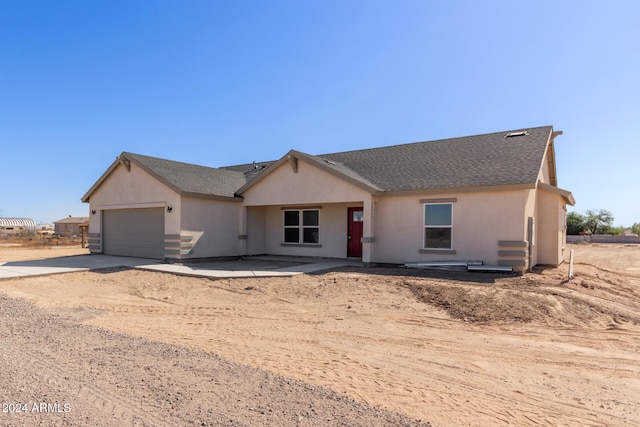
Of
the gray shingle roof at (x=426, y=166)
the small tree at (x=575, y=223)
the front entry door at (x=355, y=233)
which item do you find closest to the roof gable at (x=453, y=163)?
the gray shingle roof at (x=426, y=166)

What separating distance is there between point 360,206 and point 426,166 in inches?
124

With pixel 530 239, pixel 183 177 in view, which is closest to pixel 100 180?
pixel 183 177

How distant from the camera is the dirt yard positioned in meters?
3.81

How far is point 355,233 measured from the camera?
16.6 metres

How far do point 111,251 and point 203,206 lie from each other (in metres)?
6.44

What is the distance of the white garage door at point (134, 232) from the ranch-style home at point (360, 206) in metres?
0.05

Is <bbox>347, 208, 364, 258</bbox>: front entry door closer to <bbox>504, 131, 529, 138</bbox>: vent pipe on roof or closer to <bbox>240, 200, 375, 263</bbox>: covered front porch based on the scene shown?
<bbox>240, 200, 375, 263</bbox>: covered front porch

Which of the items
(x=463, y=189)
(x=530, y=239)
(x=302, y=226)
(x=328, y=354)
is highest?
(x=463, y=189)

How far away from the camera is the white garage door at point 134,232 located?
16828 millimetres

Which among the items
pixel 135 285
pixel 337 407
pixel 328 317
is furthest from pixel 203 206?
pixel 337 407

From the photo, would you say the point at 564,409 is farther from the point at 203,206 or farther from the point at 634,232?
the point at 634,232

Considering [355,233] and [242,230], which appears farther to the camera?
[242,230]

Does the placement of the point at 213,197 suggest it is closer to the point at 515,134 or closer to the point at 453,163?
the point at 453,163

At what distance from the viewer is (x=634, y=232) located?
51.5 meters
